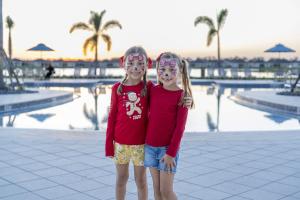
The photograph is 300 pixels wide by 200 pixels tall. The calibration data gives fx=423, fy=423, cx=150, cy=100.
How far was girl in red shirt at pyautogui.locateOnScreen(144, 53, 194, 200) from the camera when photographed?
2.90 m

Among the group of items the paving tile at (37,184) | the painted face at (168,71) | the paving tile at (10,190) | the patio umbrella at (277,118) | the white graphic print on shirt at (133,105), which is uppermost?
the painted face at (168,71)

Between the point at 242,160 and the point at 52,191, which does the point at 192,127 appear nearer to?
the point at 242,160

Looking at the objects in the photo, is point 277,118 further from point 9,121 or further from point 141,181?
point 141,181

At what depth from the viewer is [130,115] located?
3.07 m

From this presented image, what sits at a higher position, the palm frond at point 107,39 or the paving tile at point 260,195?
the palm frond at point 107,39

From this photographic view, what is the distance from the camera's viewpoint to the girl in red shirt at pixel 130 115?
10.1 feet

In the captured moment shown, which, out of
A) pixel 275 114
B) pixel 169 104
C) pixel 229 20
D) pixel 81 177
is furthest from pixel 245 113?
pixel 229 20

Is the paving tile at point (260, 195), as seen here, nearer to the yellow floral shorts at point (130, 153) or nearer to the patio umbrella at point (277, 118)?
the yellow floral shorts at point (130, 153)

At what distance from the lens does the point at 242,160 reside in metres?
5.64

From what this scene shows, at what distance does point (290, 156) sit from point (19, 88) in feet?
39.5

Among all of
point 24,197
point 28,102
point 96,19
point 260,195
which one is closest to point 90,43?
point 96,19

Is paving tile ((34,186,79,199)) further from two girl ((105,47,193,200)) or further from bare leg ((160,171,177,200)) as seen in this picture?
bare leg ((160,171,177,200))

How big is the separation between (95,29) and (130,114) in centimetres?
2844

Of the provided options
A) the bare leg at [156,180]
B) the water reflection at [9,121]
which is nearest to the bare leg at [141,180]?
the bare leg at [156,180]
